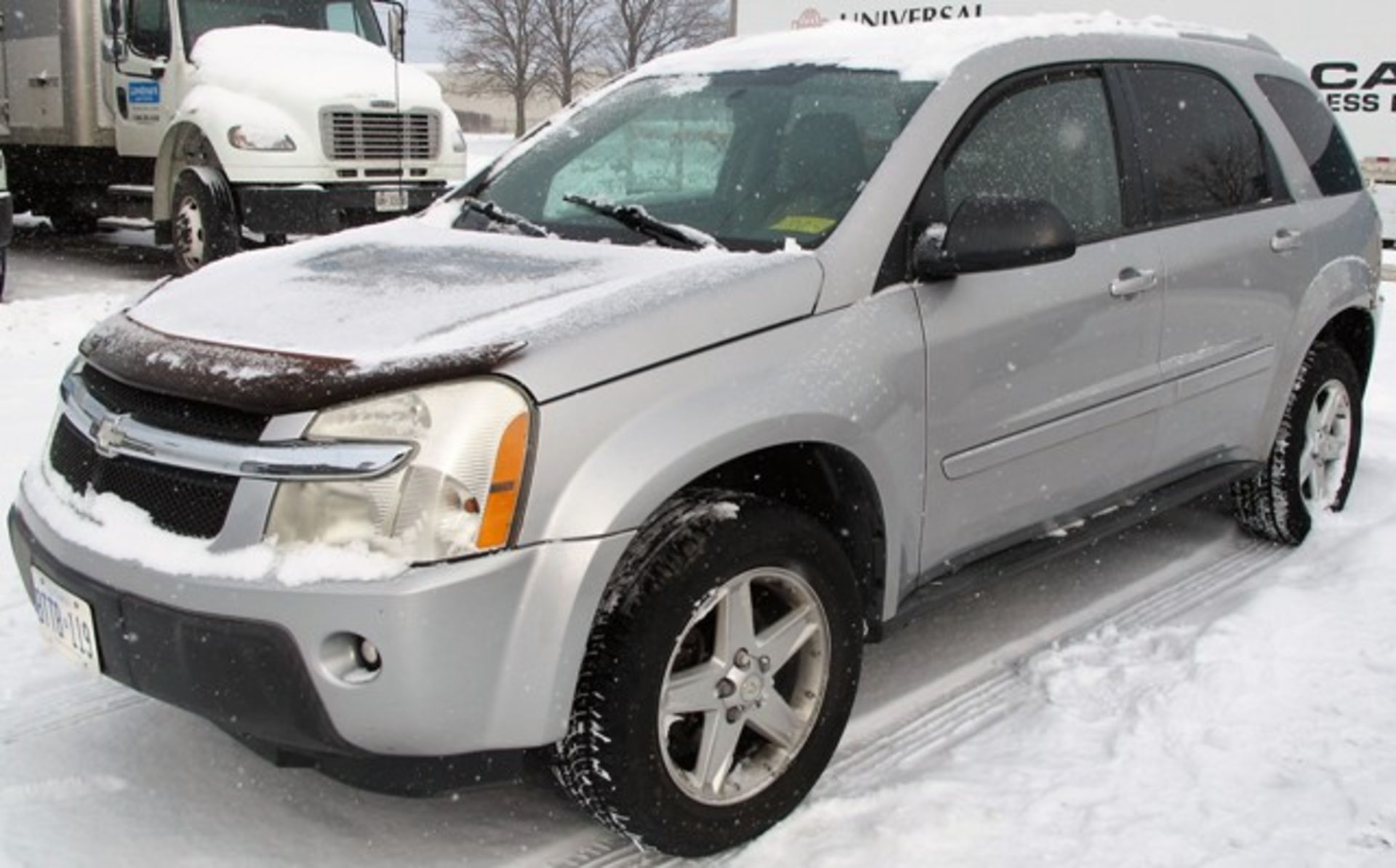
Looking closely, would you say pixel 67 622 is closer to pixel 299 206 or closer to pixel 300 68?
pixel 299 206

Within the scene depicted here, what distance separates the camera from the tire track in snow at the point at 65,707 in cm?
333

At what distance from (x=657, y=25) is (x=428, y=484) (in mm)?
50305

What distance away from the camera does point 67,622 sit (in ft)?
8.96

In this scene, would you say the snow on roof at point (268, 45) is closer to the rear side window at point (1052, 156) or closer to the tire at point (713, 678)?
the rear side window at point (1052, 156)

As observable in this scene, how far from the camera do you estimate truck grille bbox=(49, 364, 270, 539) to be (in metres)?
2.50

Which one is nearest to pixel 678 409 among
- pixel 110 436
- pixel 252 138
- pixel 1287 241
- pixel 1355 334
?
pixel 110 436

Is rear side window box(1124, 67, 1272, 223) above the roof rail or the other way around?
the other way around

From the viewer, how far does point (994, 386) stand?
3.34 meters

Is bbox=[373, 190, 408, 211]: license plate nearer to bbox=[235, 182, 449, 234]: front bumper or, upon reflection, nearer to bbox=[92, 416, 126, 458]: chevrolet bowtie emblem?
bbox=[235, 182, 449, 234]: front bumper

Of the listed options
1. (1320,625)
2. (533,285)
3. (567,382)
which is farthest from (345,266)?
(1320,625)

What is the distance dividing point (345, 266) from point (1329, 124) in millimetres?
3686

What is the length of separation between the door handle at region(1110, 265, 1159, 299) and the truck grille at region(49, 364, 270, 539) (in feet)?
Answer: 7.64

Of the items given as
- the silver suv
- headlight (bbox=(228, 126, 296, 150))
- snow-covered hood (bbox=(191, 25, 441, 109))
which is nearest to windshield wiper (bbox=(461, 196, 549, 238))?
the silver suv

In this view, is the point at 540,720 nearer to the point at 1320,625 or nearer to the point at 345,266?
the point at 345,266
